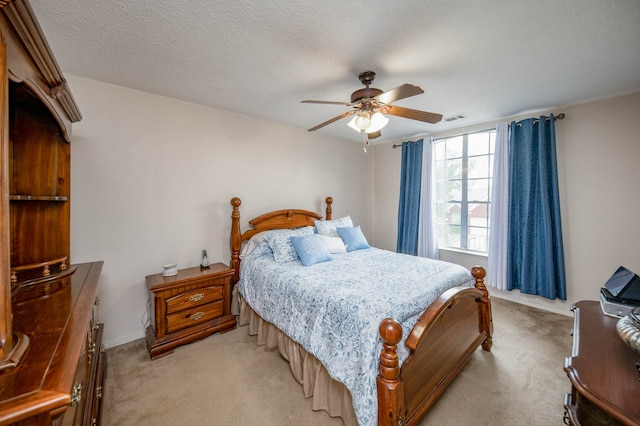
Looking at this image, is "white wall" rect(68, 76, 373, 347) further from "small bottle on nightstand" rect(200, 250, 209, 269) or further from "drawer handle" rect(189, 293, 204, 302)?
"drawer handle" rect(189, 293, 204, 302)

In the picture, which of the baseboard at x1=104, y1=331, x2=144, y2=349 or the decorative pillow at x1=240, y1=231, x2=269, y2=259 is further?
the decorative pillow at x1=240, y1=231, x2=269, y2=259

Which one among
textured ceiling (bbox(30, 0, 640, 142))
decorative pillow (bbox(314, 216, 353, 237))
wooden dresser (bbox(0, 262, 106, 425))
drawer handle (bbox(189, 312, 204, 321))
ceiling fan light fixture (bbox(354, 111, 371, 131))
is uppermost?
textured ceiling (bbox(30, 0, 640, 142))

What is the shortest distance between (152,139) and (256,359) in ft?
7.77

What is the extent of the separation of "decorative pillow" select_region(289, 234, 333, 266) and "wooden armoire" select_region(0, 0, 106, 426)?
64.2 inches

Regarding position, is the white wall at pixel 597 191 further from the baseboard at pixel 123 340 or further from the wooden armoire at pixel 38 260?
the baseboard at pixel 123 340

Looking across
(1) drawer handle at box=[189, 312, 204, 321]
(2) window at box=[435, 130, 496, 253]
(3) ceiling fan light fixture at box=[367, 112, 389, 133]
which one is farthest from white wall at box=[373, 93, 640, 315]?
(1) drawer handle at box=[189, 312, 204, 321]

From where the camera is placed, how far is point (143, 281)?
2564 mm

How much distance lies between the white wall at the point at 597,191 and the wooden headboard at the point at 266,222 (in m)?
3.00

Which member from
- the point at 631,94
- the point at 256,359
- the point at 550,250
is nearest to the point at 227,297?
the point at 256,359

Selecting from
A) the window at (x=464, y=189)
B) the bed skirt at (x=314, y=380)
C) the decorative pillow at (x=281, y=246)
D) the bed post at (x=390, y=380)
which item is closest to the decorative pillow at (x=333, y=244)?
the decorative pillow at (x=281, y=246)

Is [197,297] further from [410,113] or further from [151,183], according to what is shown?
[410,113]

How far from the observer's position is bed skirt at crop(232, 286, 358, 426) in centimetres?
161

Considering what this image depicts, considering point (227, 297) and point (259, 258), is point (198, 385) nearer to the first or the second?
point (227, 297)

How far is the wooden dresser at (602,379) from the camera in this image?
2.57ft
